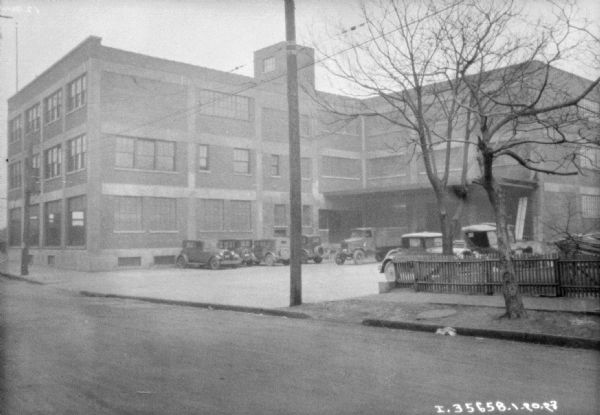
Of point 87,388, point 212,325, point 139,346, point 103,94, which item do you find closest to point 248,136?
point 103,94

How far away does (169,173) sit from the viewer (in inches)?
1316

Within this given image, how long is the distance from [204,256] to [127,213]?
17.0ft

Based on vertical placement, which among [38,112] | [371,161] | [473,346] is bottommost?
[473,346]

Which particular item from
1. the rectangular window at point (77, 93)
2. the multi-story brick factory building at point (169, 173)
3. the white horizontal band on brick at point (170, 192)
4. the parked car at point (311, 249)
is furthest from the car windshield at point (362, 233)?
the rectangular window at point (77, 93)

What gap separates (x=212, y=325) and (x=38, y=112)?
33.2m

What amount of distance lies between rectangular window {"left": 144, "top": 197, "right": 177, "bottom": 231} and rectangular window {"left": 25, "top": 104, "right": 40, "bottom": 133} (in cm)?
1216

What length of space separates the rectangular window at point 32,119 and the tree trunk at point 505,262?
35.6 metres

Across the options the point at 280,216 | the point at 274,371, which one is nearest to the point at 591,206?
→ the point at 280,216

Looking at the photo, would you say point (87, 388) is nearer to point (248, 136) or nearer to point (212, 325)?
point (212, 325)

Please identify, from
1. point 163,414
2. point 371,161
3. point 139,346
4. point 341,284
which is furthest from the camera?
point 371,161

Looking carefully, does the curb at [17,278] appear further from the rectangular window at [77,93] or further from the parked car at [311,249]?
the parked car at [311,249]

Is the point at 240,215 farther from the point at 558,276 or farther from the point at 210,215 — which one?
the point at 558,276

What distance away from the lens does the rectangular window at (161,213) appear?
32.3 meters

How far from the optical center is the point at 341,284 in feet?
62.6
